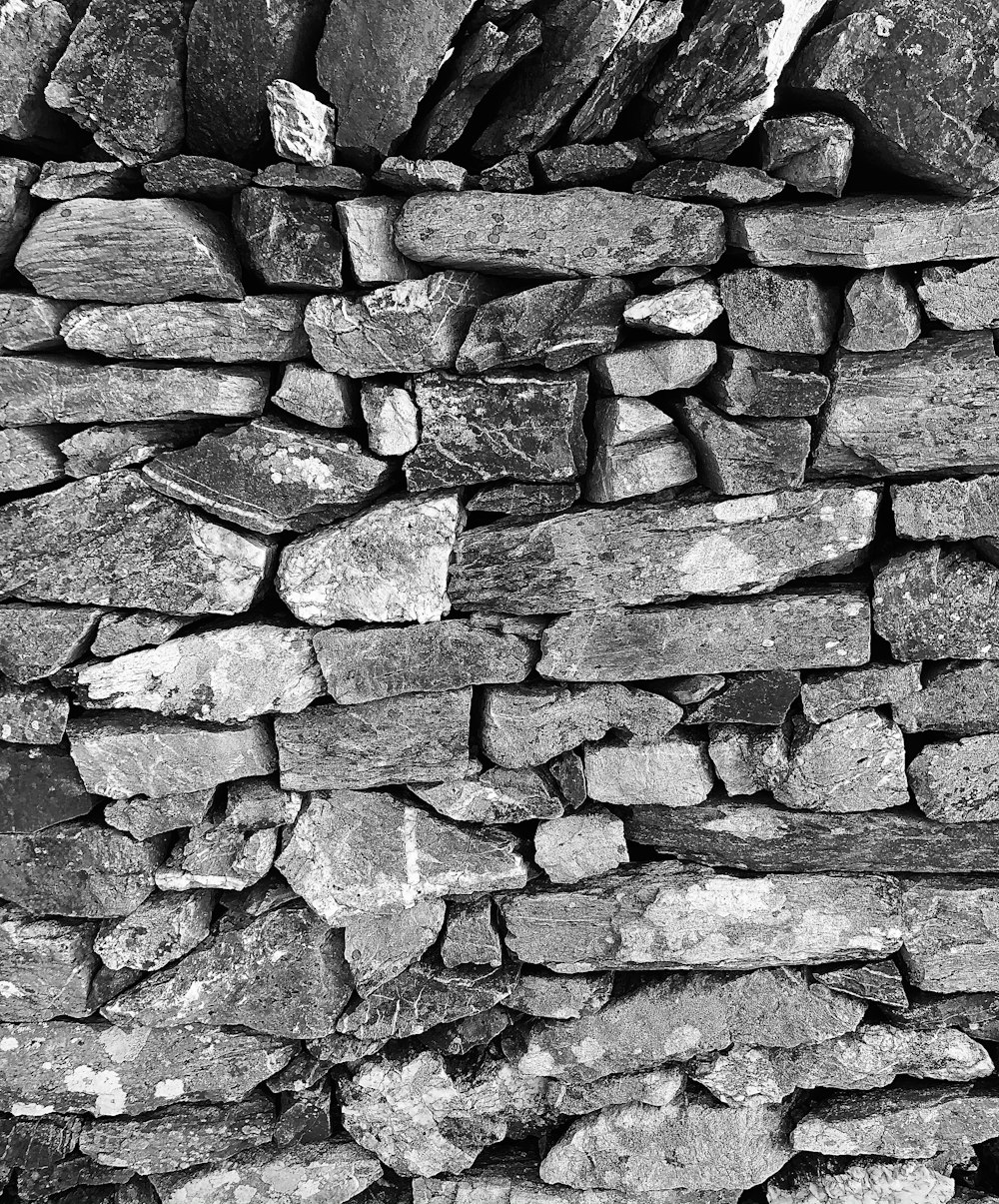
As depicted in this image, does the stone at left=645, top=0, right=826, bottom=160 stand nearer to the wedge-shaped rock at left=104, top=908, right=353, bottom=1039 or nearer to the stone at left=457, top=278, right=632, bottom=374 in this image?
the stone at left=457, top=278, right=632, bottom=374

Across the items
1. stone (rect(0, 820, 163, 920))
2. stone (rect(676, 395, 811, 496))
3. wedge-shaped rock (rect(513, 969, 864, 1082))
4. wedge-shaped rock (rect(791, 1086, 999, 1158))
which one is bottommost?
wedge-shaped rock (rect(791, 1086, 999, 1158))

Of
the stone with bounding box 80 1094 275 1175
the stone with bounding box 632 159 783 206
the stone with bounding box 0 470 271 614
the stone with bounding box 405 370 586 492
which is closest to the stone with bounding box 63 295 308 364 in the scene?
the stone with bounding box 0 470 271 614

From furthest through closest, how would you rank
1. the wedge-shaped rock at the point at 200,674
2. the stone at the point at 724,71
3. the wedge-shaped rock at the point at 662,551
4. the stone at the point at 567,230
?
1. the wedge-shaped rock at the point at 200,674
2. the wedge-shaped rock at the point at 662,551
3. the stone at the point at 567,230
4. the stone at the point at 724,71

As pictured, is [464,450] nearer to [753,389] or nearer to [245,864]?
[753,389]

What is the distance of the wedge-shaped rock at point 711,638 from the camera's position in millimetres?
3121

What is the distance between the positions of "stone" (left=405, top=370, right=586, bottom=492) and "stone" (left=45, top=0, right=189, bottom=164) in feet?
3.87

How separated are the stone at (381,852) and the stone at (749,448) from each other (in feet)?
5.38

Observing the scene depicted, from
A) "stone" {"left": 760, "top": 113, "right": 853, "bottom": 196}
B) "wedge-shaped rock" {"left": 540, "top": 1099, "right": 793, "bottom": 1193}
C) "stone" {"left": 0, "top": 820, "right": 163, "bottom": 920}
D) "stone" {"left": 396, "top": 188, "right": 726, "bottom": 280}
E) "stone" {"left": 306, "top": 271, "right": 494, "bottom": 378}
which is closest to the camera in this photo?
"stone" {"left": 760, "top": 113, "right": 853, "bottom": 196}

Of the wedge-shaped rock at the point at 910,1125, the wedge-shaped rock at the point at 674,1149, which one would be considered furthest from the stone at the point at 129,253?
the wedge-shaped rock at the point at 910,1125

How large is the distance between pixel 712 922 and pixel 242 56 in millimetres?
3394

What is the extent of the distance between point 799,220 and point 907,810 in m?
2.17

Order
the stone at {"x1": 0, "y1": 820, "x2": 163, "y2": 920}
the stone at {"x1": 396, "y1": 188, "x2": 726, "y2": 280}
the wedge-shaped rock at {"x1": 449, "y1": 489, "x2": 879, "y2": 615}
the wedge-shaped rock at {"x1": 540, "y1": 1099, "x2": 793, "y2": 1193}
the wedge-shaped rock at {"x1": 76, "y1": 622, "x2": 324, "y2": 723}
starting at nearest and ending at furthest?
the stone at {"x1": 396, "y1": 188, "x2": 726, "y2": 280} < the wedge-shaped rock at {"x1": 449, "y1": 489, "x2": 879, "y2": 615} < the wedge-shaped rock at {"x1": 76, "y1": 622, "x2": 324, "y2": 723} < the stone at {"x1": 0, "y1": 820, "x2": 163, "y2": 920} < the wedge-shaped rock at {"x1": 540, "y1": 1099, "x2": 793, "y2": 1193}

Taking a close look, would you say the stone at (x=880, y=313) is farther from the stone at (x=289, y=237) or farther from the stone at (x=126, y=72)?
the stone at (x=126, y=72)

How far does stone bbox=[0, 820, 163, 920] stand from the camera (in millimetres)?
3330
